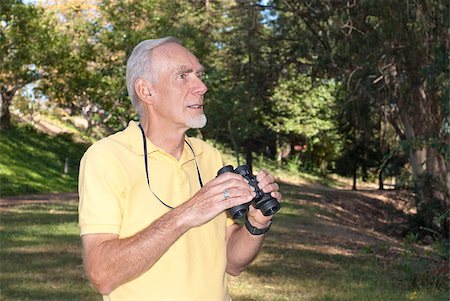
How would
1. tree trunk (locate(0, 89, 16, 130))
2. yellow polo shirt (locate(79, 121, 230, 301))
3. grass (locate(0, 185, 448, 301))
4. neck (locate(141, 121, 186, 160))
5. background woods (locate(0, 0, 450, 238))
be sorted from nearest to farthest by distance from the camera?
yellow polo shirt (locate(79, 121, 230, 301)) → neck (locate(141, 121, 186, 160)) → grass (locate(0, 185, 448, 301)) → background woods (locate(0, 0, 450, 238)) → tree trunk (locate(0, 89, 16, 130))

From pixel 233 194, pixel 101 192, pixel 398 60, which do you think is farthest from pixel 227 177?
pixel 398 60

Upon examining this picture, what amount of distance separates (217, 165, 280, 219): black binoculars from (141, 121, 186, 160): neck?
1.05ft

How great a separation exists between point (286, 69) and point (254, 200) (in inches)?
829

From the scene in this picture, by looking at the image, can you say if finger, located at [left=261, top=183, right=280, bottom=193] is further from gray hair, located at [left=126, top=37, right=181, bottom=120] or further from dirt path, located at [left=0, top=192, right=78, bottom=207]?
dirt path, located at [left=0, top=192, right=78, bottom=207]

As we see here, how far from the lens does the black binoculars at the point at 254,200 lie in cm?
262

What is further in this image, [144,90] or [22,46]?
[22,46]

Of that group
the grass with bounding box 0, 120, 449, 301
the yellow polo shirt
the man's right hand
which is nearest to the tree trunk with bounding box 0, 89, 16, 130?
A: the grass with bounding box 0, 120, 449, 301

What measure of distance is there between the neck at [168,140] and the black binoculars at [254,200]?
0.32 meters

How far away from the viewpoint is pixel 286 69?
2355cm

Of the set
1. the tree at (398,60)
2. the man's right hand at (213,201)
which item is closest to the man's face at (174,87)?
the man's right hand at (213,201)

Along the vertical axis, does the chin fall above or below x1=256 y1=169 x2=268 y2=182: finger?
above

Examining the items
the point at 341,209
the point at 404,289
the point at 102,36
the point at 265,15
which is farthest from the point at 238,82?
the point at 404,289

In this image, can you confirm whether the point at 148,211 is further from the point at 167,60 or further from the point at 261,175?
the point at 167,60

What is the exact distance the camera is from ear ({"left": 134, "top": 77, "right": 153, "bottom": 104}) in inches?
116
